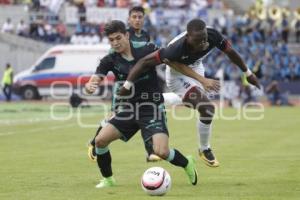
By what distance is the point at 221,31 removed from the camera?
46.6m

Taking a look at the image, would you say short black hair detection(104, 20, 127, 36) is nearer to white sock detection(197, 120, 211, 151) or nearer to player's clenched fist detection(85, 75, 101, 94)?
player's clenched fist detection(85, 75, 101, 94)

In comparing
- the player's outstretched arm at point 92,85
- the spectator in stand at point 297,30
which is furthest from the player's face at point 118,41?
the spectator in stand at point 297,30

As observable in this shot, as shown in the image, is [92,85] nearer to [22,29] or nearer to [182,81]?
[182,81]

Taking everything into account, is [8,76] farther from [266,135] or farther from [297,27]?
[266,135]

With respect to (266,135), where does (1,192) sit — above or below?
above

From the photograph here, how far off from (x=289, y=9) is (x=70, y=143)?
35414 mm

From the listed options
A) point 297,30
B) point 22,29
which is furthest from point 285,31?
point 22,29

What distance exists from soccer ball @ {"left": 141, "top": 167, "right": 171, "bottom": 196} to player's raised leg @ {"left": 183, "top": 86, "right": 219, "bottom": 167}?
6.34 ft

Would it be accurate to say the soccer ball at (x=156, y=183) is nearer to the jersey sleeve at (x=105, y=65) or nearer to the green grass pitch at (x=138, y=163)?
the green grass pitch at (x=138, y=163)

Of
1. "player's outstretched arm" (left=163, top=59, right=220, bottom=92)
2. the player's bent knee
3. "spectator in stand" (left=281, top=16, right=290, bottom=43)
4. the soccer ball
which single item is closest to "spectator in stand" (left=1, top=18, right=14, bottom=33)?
"spectator in stand" (left=281, top=16, right=290, bottom=43)

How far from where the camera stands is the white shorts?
1271 cm

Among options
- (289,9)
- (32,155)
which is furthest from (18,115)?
(289,9)

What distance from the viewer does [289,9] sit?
175 ft

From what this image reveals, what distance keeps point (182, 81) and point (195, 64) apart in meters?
0.39
